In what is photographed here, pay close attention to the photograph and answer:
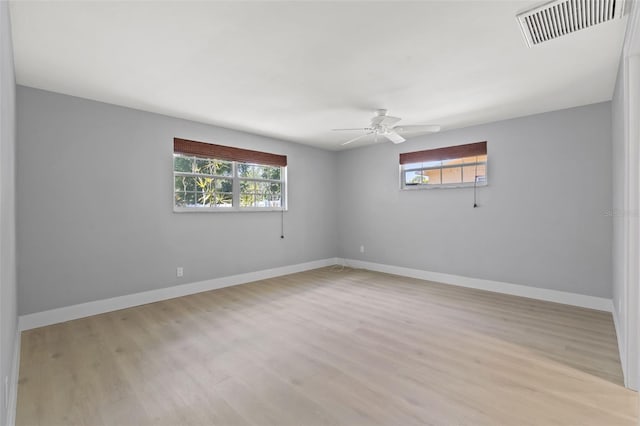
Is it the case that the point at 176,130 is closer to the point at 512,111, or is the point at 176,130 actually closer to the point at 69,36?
the point at 69,36

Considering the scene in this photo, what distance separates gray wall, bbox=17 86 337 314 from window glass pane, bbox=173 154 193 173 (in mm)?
159

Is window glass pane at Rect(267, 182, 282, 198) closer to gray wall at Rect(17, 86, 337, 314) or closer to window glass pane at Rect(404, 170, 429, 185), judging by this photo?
gray wall at Rect(17, 86, 337, 314)

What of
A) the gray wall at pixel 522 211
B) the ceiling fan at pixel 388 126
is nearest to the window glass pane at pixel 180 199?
the ceiling fan at pixel 388 126

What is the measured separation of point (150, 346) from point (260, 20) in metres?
2.80

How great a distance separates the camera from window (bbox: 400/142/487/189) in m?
4.59

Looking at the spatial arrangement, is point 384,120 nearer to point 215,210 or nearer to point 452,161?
point 452,161

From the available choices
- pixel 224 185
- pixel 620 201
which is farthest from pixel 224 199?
Answer: pixel 620 201

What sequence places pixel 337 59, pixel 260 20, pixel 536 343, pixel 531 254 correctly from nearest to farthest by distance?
pixel 260 20
pixel 337 59
pixel 536 343
pixel 531 254

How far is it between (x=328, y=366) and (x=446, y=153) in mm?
3878

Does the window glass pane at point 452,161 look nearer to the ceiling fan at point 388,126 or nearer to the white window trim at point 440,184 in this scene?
the white window trim at point 440,184

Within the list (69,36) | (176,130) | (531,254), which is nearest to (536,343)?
(531,254)

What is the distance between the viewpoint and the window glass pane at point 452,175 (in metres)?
4.82

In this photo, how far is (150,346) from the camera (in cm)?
269

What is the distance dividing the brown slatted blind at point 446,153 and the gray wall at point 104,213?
9.21ft
